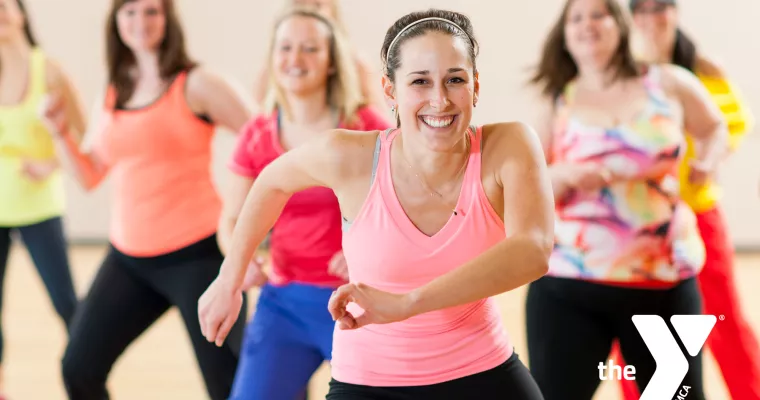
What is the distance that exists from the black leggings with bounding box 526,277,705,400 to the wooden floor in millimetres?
1497

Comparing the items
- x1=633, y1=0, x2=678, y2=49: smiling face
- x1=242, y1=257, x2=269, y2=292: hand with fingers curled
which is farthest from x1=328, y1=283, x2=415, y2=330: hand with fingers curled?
x1=633, y1=0, x2=678, y2=49: smiling face

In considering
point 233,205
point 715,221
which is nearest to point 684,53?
point 715,221

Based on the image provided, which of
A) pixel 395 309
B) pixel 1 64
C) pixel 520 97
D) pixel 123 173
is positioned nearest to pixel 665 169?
pixel 395 309

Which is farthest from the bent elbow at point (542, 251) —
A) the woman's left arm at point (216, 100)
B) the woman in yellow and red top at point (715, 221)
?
the woman's left arm at point (216, 100)

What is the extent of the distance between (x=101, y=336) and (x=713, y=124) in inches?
71.5

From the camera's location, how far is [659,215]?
2760 millimetres

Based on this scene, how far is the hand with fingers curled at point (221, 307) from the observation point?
216cm

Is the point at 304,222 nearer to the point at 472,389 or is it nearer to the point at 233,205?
the point at 233,205

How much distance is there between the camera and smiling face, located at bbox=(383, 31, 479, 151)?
69.8 inches

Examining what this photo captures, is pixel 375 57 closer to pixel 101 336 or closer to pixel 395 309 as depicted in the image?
pixel 101 336

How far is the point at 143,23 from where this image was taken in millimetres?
3207

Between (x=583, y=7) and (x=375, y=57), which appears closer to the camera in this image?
(x=583, y=7)

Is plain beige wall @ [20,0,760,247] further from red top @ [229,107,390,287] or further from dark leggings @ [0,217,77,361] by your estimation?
red top @ [229,107,390,287]

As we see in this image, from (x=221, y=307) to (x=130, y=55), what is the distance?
142 centimetres
